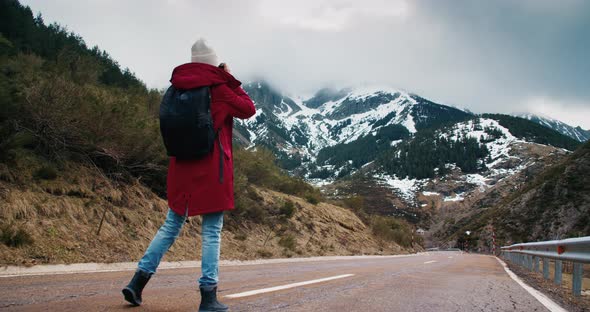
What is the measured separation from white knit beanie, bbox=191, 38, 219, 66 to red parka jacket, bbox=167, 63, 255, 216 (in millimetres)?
125

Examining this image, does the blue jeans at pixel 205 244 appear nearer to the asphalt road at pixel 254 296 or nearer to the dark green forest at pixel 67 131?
the asphalt road at pixel 254 296

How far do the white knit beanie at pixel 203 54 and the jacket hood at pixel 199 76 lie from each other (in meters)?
0.12

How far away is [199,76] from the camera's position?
332 cm

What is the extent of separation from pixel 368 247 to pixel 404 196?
417ft

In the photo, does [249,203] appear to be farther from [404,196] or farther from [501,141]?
[501,141]

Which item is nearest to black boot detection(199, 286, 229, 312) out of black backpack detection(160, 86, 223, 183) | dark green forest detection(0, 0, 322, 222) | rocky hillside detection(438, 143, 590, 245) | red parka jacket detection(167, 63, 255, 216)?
red parka jacket detection(167, 63, 255, 216)

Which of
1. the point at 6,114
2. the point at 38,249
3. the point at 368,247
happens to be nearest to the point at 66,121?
the point at 6,114

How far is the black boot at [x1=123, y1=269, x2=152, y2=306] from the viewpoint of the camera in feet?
11.0

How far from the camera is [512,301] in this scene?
4.89 metres

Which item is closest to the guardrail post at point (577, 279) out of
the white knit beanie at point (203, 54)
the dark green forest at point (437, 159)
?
the white knit beanie at point (203, 54)

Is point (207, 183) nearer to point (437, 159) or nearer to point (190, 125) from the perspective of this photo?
point (190, 125)

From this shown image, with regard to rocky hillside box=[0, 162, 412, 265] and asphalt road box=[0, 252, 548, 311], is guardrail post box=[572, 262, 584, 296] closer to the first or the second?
asphalt road box=[0, 252, 548, 311]

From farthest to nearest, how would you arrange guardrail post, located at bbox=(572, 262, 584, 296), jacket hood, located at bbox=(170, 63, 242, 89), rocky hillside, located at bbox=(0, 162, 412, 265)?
rocky hillside, located at bbox=(0, 162, 412, 265) < guardrail post, located at bbox=(572, 262, 584, 296) < jacket hood, located at bbox=(170, 63, 242, 89)

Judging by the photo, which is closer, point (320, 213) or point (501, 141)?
point (320, 213)
